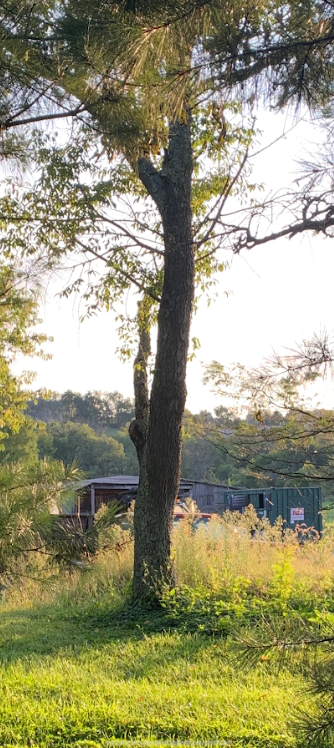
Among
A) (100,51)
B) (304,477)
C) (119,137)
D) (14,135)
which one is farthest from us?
(14,135)

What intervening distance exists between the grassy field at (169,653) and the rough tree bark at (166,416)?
1.63 ft

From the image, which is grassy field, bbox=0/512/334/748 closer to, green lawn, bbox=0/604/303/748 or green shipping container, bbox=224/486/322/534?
green lawn, bbox=0/604/303/748

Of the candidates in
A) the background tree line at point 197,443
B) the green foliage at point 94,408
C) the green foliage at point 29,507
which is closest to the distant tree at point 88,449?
the background tree line at point 197,443

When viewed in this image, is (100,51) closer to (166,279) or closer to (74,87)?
(74,87)

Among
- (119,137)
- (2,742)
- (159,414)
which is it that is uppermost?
(119,137)

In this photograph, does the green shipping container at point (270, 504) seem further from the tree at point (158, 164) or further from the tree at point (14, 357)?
the tree at point (158, 164)

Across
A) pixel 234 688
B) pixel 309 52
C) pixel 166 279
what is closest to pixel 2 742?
pixel 234 688

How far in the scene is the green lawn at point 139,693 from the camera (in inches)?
148

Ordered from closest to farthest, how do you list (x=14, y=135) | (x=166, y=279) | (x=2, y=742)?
(x=2, y=742), (x=14, y=135), (x=166, y=279)

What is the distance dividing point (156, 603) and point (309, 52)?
19.2ft

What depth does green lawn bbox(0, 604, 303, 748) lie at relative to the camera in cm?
377

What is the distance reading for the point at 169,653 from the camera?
18.1ft

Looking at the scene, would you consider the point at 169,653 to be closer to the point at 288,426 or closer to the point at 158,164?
the point at 288,426

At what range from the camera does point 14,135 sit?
4535 millimetres
